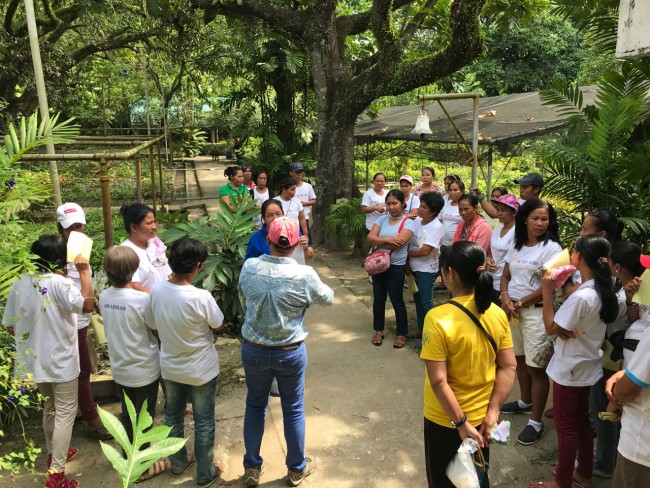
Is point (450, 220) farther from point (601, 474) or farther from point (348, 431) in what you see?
point (601, 474)

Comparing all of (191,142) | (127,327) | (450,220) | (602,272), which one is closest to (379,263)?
(450,220)

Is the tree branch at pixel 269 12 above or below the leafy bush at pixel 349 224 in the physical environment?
above

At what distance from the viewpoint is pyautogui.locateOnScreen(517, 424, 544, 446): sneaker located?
3.58 m

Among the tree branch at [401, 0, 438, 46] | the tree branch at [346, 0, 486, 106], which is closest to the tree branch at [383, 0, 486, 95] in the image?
the tree branch at [346, 0, 486, 106]

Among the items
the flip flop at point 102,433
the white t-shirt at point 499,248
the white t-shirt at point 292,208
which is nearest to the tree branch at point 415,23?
the white t-shirt at point 292,208

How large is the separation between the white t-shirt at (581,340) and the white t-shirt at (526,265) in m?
0.71

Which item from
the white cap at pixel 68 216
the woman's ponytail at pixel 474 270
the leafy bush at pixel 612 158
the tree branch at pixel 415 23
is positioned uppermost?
the tree branch at pixel 415 23

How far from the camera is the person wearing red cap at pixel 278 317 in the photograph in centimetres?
289

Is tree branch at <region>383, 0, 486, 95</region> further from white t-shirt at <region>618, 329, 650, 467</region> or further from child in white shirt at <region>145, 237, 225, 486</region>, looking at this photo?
white t-shirt at <region>618, 329, 650, 467</region>

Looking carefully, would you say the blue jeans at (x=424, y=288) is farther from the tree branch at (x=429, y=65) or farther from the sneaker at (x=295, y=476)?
the tree branch at (x=429, y=65)

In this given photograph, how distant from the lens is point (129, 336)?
3.08 m

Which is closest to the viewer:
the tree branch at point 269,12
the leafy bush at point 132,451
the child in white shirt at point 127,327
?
the leafy bush at point 132,451

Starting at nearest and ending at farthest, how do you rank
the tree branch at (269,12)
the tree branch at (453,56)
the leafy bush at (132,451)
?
the leafy bush at (132,451) < the tree branch at (453,56) < the tree branch at (269,12)

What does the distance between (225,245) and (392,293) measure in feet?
5.95
